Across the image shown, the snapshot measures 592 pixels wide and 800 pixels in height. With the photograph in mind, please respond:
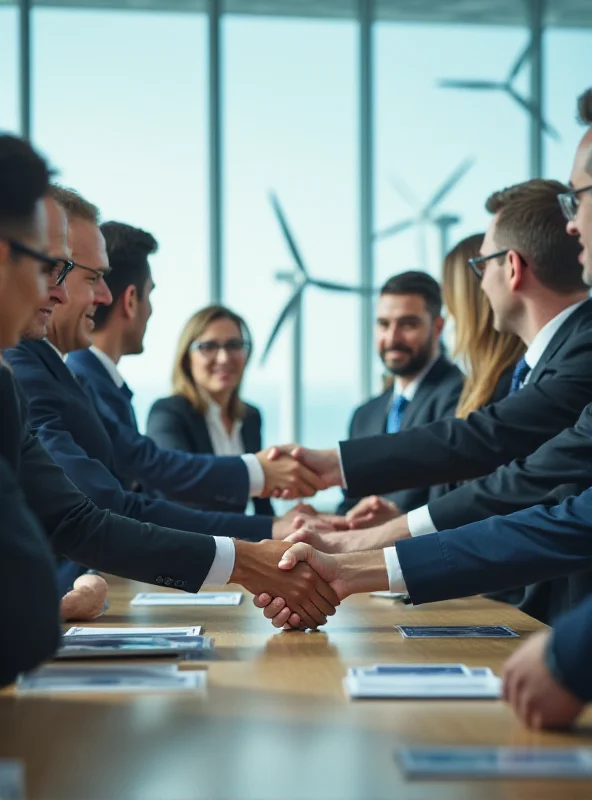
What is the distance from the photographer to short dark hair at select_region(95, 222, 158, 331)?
378 cm

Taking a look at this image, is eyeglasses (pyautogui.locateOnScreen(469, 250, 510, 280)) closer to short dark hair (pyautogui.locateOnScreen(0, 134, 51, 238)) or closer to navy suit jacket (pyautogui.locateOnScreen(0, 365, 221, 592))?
navy suit jacket (pyautogui.locateOnScreen(0, 365, 221, 592))

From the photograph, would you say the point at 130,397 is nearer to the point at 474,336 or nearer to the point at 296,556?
the point at 474,336

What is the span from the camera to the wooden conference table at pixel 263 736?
114cm

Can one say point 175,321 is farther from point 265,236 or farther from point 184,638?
point 184,638

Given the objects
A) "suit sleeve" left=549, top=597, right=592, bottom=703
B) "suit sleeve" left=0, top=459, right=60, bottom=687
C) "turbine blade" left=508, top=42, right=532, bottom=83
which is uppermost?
"turbine blade" left=508, top=42, right=532, bottom=83

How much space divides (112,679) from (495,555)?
35.5 inches

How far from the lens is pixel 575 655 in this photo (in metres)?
1.37

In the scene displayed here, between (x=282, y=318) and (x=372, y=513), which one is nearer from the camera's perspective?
(x=372, y=513)

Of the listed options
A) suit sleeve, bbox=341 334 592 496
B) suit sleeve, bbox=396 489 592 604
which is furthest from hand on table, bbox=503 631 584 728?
suit sleeve, bbox=341 334 592 496

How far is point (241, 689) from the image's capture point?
1.63 m

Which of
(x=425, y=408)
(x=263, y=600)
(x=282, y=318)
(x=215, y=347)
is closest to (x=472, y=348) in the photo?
(x=425, y=408)

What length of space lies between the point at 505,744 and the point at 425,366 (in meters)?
3.72

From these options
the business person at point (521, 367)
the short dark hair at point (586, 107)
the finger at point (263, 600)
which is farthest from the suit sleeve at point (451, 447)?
the finger at point (263, 600)

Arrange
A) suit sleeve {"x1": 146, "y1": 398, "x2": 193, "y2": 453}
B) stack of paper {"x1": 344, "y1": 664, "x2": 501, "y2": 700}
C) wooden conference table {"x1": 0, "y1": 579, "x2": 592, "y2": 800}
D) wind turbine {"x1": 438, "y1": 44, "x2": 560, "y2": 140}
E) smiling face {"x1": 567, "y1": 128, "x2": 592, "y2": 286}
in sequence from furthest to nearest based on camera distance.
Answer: wind turbine {"x1": 438, "y1": 44, "x2": 560, "y2": 140} → suit sleeve {"x1": 146, "y1": 398, "x2": 193, "y2": 453} → smiling face {"x1": 567, "y1": 128, "x2": 592, "y2": 286} → stack of paper {"x1": 344, "y1": 664, "x2": 501, "y2": 700} → wooden conference table {"x1": 0, "y1": 579, "x2": 592, "y2": 800}
